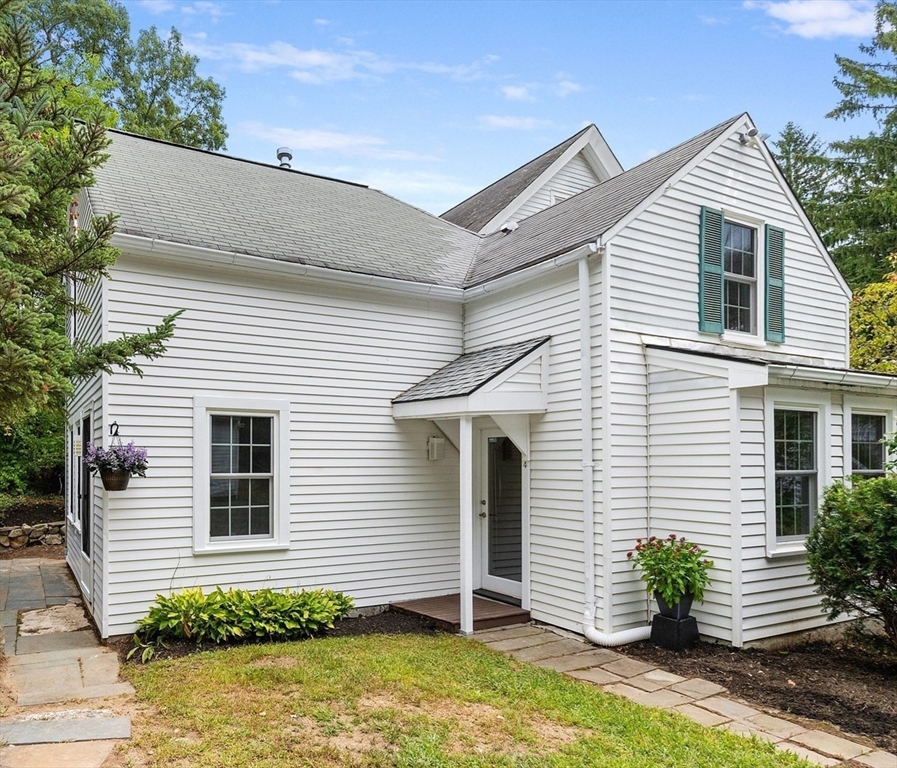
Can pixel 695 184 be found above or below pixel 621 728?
Result: above

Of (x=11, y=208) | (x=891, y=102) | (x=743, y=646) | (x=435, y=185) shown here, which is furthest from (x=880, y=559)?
(x=435, y=185)

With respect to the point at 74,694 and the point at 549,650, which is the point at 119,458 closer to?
the point at 74,694

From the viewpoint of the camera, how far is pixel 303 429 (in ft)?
25.1

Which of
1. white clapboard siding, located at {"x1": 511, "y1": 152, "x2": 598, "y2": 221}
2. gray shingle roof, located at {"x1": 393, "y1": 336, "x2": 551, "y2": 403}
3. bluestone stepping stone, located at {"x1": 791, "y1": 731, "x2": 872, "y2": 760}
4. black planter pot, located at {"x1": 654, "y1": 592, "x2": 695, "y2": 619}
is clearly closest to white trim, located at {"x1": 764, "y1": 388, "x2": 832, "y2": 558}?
black planter pot, located at {"x1": 654, "y1": 592, "x2": 695, "y2": 619}

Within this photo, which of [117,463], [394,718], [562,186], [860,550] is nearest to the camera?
[394,718]

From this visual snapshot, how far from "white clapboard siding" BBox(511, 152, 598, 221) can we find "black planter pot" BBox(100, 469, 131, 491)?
8246mm

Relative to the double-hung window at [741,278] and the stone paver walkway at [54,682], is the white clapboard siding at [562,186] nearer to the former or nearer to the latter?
the double-hung window at [741,278]

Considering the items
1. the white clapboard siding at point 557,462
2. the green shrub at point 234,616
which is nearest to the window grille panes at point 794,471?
the white clapboard siding at point 557,462

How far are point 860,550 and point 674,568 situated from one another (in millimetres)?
1653

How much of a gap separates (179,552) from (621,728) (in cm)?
465

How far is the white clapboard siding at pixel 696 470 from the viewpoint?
653cm

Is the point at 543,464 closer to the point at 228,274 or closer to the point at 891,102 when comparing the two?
the point at 228,274

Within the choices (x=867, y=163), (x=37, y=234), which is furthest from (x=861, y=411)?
(x=867, y=163)

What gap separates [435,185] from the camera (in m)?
26.7
